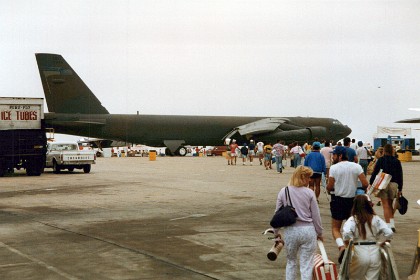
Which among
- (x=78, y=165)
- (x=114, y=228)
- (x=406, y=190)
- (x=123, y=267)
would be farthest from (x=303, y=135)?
(x=123, y=267)

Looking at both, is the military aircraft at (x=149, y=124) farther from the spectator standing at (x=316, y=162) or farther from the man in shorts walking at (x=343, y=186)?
the man in shorts walking at (x=343, y=186)

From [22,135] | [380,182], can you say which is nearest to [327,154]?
[380,182]

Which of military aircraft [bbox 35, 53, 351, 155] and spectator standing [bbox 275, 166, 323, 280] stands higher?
military aircraft [bbox 35, 53, 351, 155]

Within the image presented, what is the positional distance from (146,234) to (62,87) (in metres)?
42.1

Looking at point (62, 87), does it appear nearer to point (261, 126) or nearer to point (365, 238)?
point (261, 126)

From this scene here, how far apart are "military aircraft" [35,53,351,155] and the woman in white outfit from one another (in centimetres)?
4410

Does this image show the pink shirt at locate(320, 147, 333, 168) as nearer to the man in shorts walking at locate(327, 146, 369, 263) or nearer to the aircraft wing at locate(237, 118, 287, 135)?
the man in shorts walking at locate(327, 146, 369, 263)

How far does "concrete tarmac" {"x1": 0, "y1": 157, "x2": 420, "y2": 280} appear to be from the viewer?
29.4 ft

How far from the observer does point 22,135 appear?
1214 inches

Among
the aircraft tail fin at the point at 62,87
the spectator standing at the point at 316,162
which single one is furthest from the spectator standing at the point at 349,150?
the aircraft tail fin at the point at 62,87

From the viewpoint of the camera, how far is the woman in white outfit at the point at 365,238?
678 cm

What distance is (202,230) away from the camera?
1274cm

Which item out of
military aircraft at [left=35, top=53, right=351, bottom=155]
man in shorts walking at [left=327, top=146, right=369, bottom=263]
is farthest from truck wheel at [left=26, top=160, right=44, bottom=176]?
man in shorts walking at [left=327, top=146, right=369, bottom=263]

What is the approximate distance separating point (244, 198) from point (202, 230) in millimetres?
7087
